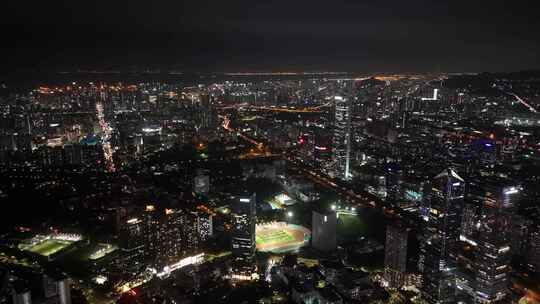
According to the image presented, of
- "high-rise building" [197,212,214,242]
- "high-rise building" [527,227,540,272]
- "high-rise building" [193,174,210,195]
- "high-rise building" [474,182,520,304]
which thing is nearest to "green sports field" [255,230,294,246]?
"high-rise building" [197,212,214,242]

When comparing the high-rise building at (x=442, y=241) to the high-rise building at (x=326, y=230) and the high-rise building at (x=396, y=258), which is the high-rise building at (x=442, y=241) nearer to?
the high-rise building at (x=396, y=258)

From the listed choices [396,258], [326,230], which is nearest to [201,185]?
[326,230]

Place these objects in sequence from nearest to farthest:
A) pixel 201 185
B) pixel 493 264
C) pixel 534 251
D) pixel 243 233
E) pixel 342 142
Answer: pixel 493 264
pixel 534 251
pixel 243 233
pixel 201 185
pixel 342 142

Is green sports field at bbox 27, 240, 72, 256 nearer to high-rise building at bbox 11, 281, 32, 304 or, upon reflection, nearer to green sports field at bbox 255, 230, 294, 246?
high-rise building at bbox 11, 281, 32, 304

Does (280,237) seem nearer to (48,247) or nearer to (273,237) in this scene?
(273,237)

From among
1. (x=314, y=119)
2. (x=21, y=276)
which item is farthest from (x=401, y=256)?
(x=314, y=119)

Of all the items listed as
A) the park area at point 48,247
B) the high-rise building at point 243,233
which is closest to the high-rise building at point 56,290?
the park area at point 48,247
